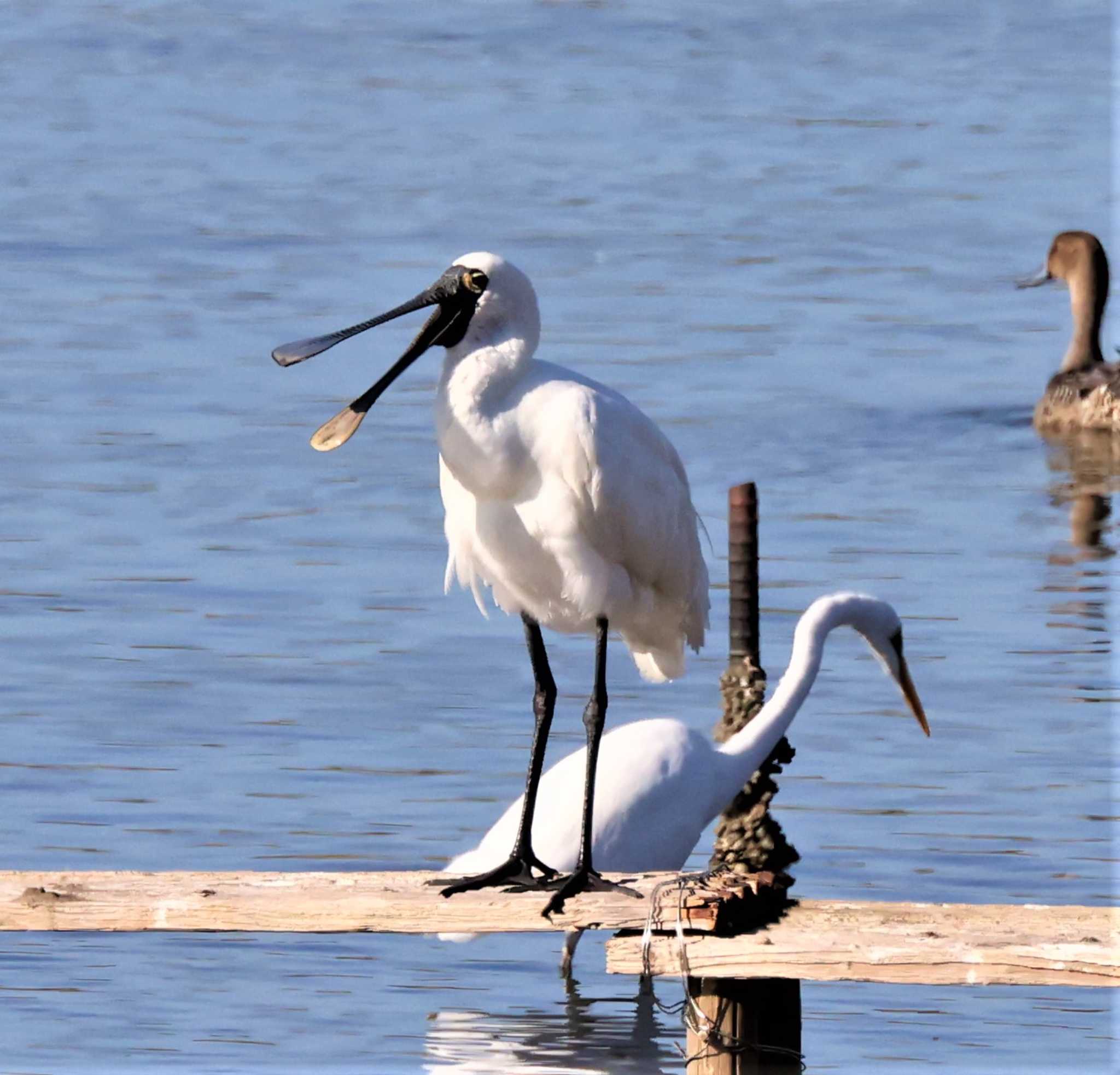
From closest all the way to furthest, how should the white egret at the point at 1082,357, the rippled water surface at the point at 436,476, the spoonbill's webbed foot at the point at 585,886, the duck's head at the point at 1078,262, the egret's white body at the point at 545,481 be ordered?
the spoonbill's webbed foot at the point at 585,886 → the egret's white body at the point at 545,481 → the rippled water surface at the point at 436,476 → the white egret at the point at 1082,357 → the duck's head at the point at 1078,262

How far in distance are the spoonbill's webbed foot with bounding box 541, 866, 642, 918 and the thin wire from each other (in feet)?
0.56

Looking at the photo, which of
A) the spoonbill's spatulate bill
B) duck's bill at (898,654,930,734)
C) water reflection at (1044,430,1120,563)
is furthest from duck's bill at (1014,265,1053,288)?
the spoonbill's spatulate bill

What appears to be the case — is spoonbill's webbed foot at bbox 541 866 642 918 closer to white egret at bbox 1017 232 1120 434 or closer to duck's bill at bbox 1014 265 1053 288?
white egret at bbox 1017 232 1120 434

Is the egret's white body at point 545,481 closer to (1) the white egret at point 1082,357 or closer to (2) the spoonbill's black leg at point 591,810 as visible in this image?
(2) the spoonbill's black leg at point 591,810

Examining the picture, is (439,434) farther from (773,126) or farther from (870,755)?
(773,126)

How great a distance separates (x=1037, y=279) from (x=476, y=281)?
1264 centimetres

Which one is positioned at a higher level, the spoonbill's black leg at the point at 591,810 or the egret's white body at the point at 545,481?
the egret's white body at the point at 545,481

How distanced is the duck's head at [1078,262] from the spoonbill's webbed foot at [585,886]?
11.9 m

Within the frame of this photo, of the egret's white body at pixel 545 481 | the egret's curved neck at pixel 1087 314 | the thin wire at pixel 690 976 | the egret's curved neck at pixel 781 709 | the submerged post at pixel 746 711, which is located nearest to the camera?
the thin wire at pixel 690 976

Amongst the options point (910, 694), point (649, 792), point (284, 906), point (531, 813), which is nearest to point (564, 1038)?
point (649, 792)

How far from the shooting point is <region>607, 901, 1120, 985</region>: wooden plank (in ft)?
18.3

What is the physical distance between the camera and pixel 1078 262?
1767 centimetres

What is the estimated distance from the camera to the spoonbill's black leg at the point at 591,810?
610cm

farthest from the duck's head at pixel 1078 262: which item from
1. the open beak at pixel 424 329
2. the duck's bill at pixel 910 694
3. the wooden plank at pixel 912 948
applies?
the wooden plank at pixel 912 948
